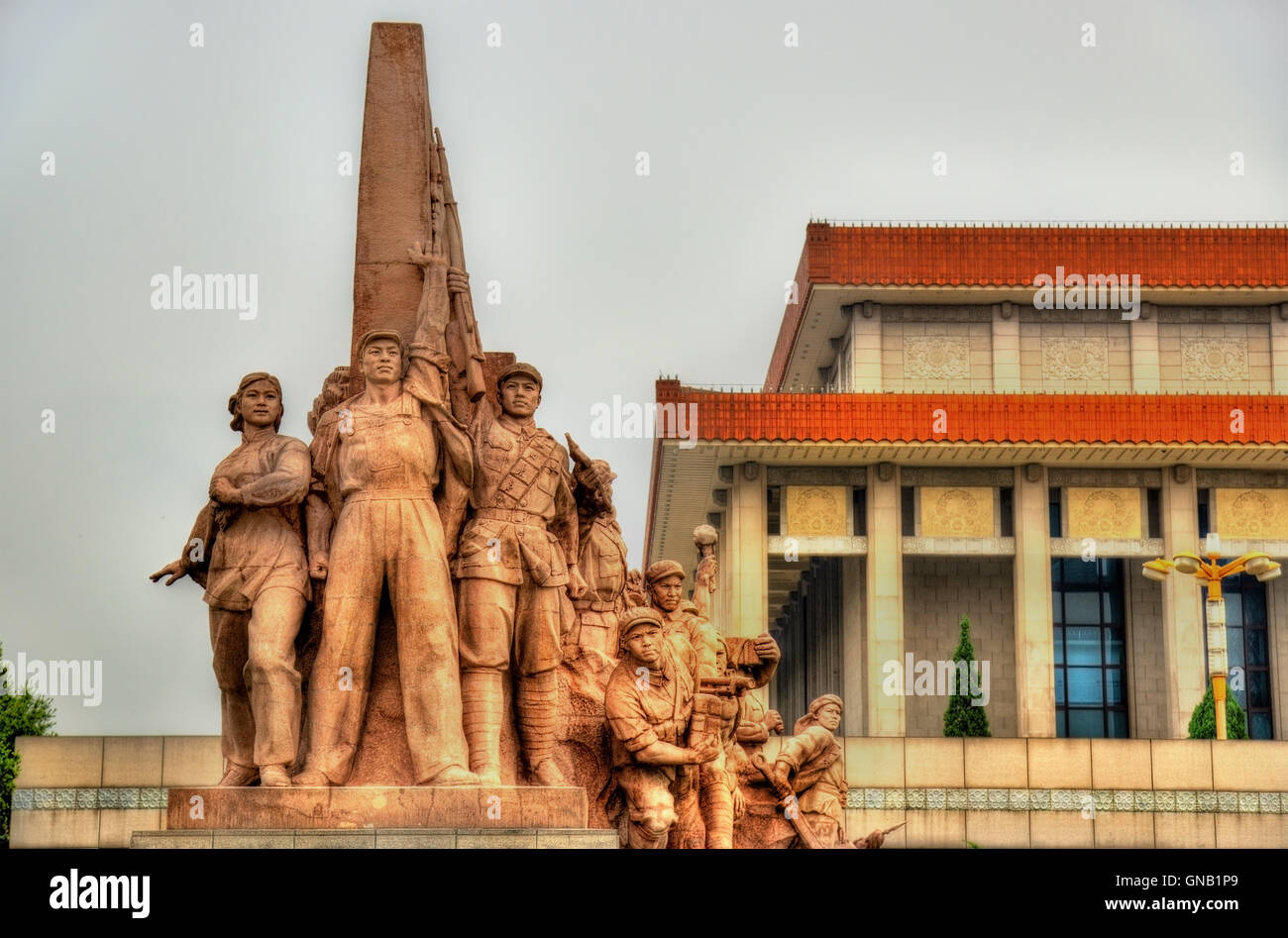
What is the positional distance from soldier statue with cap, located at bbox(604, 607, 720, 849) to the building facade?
31.9 metres

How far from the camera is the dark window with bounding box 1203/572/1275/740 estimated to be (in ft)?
172

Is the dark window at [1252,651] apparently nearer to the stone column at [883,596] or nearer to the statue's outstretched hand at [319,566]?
the stone column at [883,596]

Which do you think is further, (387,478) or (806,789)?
(806,789)

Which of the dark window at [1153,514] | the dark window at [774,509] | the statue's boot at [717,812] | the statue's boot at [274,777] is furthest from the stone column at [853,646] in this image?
the statue's boot at [274,777]

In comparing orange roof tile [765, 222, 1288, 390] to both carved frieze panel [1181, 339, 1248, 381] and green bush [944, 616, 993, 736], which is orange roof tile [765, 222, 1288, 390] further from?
green bush [944, 616, 993, 736]

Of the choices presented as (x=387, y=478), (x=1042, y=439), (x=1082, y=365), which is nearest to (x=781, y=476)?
(x=1042, y=439)

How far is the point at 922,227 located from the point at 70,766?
2782 centimetres

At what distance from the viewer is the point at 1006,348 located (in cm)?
5362

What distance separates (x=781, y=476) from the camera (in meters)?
49.3

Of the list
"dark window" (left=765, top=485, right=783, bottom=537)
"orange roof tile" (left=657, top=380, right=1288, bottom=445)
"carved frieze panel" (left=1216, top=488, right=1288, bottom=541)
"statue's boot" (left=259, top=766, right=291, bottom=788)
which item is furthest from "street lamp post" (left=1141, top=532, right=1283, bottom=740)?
"statue's boot" (left=259, top=766, right=291, bottom=788)

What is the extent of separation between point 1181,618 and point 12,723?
2624 centimetres

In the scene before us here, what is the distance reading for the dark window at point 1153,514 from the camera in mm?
49625

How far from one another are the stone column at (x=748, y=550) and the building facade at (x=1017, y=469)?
0.16ft
